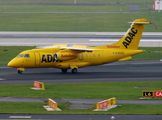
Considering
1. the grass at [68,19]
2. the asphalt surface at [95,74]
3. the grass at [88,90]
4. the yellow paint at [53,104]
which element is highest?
the grass at [68,19]

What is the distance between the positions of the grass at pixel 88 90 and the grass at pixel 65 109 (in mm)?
3551

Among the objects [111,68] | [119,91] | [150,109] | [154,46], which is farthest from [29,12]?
[150,109]

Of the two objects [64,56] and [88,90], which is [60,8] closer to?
[64,56]

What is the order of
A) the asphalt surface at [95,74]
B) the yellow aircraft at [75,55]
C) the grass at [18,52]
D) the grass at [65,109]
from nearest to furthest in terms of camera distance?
1. the grass at [65,109]
2. the asphalt surface at [95,74]
3. the yellow aircraft at [75,55]
4. the grass at [18,52]

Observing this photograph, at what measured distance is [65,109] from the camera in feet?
112

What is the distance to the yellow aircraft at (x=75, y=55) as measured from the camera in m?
53.9

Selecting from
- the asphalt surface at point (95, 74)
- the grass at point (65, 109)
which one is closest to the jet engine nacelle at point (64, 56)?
the asphalt surface at point (95, 74)

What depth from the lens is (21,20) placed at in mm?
117875

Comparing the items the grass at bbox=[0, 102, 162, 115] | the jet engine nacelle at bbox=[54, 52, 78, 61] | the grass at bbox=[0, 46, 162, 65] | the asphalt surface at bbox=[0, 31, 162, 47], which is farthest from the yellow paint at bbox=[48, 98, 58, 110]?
the asphalt surface at bbox=[0, 31, 162, 47]

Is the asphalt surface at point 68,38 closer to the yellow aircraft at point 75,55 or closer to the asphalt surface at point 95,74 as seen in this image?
the asphalt surface at point 95,74

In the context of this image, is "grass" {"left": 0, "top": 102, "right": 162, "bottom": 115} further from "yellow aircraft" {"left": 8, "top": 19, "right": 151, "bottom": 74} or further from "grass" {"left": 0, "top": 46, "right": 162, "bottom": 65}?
"grass" {"left": 0, "top": 46, "right": 162, "bottom": 65}

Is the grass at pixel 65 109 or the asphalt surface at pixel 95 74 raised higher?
the asphalt surface at pixel 95 74

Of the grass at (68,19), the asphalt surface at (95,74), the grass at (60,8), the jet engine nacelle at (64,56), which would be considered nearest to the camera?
the asphalt surface at (95,74)

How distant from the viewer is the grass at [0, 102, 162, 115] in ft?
107
